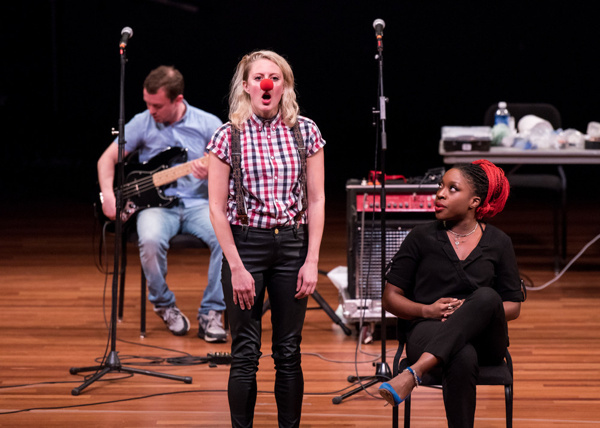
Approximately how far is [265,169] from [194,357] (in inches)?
62.3

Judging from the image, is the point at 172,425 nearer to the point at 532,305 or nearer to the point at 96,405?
the point at 96,405

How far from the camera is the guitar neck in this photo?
4.46 m

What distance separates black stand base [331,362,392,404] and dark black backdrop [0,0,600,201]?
5.98 m

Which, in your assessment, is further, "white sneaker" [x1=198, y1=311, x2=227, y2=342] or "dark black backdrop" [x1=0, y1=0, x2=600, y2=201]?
"dark black backdrop" [x1=0, y1=0, x2=600, y2=201]

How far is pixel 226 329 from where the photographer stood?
4.47 m

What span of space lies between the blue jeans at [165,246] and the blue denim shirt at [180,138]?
126 mm

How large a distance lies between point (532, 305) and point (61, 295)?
279cm

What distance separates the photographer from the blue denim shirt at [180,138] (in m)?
4.52

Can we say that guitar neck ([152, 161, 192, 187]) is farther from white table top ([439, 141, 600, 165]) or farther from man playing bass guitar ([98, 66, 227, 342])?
white table top ([439, 141, 600, 165])

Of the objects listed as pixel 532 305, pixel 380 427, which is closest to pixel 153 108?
pixel 380 427

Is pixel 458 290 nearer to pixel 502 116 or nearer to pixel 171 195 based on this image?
pixel 171 195

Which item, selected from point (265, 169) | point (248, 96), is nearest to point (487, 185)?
point (265, 169)

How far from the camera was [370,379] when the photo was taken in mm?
3711

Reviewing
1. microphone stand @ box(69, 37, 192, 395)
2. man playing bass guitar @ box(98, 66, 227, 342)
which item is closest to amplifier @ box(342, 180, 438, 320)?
man playing bass guitar @ box(98, 66, 227, 342)
